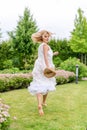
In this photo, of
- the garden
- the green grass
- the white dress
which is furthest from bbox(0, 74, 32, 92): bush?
the white dress

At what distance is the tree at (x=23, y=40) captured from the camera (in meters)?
29.0

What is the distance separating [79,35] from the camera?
31.6m

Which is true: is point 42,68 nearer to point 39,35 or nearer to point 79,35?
point 39,35

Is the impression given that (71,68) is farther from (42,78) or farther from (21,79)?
(42,78)

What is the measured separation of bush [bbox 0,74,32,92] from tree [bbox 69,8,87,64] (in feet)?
57.8

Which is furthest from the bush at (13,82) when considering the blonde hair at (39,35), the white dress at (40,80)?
the blonde hair at (39,35)

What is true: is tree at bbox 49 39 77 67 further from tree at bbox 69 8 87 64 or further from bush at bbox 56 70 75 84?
bush at bbox 56 70 75 84

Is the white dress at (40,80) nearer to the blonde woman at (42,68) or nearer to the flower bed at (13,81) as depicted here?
the blonde woman at (42,68)

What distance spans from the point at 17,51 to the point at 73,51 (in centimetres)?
519

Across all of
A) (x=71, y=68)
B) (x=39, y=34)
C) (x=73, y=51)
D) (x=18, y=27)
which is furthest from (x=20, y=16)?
(x=39, y=34)

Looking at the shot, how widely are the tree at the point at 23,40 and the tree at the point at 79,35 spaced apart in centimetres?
359

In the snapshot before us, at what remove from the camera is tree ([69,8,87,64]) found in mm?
30391

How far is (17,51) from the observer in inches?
1152

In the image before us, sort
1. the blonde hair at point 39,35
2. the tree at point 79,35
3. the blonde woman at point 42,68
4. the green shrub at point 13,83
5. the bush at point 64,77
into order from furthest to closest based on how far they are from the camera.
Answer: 1. the tree at point 79,35
2. the bush at point 64,77
3. the green shrub at point 13,83
4. the blonde hair at point 39,35
5. the blonde woman at point 42,68
